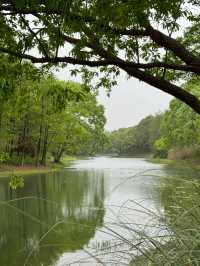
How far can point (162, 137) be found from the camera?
210 feet

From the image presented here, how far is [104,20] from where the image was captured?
18.9 ft

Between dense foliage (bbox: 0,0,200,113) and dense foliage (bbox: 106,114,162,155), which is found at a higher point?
dense foliage (bbox: 106,114,162,155)

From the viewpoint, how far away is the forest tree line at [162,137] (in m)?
47.4

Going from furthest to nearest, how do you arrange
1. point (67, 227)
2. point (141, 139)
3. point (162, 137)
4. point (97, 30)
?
1. point (141, 139)
2. point (162, 137)
3. point (67, 227)
4. point (97, 30)

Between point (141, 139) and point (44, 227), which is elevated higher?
point (141, 139)

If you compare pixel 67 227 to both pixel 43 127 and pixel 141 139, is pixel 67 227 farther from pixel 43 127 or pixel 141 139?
pixel 141 139

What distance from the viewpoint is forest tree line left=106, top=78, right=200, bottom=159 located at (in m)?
47.4

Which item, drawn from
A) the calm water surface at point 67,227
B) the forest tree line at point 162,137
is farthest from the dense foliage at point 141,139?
the calm water surface at point 67,227

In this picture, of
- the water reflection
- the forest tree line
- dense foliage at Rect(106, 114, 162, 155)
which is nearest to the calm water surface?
the water reflection

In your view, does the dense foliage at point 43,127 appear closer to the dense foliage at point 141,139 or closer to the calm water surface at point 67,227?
the calm water surface at point 67,227

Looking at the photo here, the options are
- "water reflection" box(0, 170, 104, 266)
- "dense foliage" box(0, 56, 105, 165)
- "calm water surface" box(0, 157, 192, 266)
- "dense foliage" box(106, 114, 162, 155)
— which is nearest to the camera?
"calm water surface" box(0, 157, 192, 266)

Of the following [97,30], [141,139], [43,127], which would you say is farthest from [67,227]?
[141,139]

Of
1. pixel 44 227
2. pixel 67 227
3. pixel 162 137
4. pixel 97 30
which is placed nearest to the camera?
pixel 97 30

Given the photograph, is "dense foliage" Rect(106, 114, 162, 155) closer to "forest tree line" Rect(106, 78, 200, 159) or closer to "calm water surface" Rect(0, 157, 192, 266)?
"forest tree line" Rect(106, 78, 200, 159)
